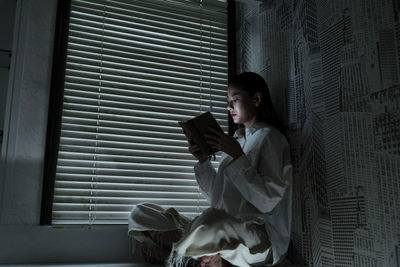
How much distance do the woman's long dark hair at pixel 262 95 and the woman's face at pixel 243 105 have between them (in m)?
0.03

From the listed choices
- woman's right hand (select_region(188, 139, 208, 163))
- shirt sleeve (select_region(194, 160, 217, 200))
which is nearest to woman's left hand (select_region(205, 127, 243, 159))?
woman's right hand (select_region(188, 139, 208, 163))

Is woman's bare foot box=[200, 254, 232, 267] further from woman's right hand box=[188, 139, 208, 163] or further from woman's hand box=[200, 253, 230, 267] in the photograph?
woman's right hand box=[188, 139, 208, 163]

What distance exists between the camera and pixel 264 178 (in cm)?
178

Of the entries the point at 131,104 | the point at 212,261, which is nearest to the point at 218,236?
the point at 212,261

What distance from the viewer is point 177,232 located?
1970 millimetres

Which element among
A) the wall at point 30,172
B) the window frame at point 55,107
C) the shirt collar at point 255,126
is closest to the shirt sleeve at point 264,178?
the shirt collar at point 255,126

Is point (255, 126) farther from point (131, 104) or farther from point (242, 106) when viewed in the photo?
point (131, 104)

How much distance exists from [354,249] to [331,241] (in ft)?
0.47

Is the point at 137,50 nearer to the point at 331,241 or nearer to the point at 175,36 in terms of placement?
the point at 175,36

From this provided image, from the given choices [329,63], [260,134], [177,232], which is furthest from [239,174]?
[329,63]

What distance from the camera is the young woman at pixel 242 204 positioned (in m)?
1.54

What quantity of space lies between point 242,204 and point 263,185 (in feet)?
0.91

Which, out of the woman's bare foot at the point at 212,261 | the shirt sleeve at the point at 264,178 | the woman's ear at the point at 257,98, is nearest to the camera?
the woman's bare foot at the point at 212,261

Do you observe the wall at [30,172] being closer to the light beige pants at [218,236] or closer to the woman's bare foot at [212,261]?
the light beige pants at [218,236]
